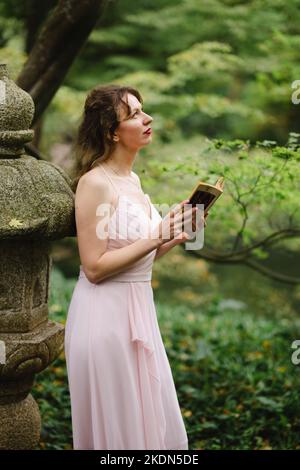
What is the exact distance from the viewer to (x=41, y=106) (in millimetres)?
4652

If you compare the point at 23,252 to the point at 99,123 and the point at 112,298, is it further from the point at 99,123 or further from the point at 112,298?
the point at 99,123

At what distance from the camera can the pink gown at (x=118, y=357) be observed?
3.10m

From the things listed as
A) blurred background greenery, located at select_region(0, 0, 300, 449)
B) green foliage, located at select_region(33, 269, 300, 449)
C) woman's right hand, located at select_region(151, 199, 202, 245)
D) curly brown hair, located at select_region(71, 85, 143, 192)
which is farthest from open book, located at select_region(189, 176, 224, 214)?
green foliage, located at select_region(33, 269, 300, 449)

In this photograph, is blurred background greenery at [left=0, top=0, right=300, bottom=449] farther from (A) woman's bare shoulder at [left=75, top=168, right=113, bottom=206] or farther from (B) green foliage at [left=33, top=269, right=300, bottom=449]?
(A) woman's bare shoulder at [left=75, top=168, right=113, bottom=206]

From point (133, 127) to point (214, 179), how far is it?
1360 millimetres

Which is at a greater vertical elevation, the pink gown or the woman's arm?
the woman's arm

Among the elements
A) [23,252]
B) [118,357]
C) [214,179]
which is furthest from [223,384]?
[23,252]

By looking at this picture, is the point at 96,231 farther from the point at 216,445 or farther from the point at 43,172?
the point at 216,445

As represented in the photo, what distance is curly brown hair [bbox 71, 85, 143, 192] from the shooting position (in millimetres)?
3143

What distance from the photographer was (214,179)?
441 centimetres

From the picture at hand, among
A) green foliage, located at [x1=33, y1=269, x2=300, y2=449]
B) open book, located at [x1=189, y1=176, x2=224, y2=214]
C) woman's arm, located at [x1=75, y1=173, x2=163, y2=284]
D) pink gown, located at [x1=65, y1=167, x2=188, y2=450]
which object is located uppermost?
open book, located at [x1=189, y1=176, x2=224, y2=214]

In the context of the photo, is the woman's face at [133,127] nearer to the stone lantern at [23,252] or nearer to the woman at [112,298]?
the woman at [112,298]

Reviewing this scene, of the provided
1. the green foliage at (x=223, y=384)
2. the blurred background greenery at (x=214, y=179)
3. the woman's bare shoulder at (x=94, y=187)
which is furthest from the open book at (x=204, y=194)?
the green foliage at (x=223, y=384)

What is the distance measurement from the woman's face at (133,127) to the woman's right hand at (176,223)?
0.44 metres
